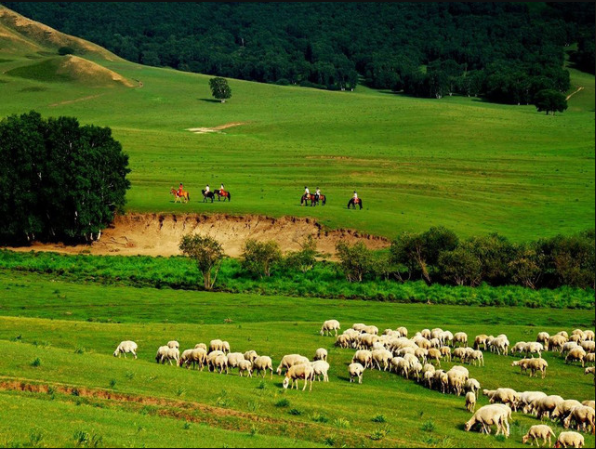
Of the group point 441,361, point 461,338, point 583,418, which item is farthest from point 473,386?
point 461,338

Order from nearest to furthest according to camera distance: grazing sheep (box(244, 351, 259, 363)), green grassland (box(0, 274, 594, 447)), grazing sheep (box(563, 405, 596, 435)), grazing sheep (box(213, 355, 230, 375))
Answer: green grassland (box(0, 274, 594, 447)) < grazing sheep (box(563, 405, 596, 435)) < grazing sheep (box(213, 355, 230, 375)) < grazing sheep (box(244, 351, 259, 363))

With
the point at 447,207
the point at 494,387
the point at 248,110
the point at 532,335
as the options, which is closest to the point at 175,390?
the point at 494,387

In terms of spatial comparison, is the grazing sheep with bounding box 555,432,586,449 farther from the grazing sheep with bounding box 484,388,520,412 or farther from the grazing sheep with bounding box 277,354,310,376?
the grazing sheep with bounding box 277,354,310,376

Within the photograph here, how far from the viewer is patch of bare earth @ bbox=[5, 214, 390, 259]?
73.4 meters

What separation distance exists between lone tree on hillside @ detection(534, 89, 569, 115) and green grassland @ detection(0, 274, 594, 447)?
115145 mm

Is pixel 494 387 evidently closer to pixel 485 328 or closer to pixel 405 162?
pixel 485 328

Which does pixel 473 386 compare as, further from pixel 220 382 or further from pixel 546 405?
pixel 220 382

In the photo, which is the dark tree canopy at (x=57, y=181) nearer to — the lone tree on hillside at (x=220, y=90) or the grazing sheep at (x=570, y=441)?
the grazing sheep at (x=570, y=441)

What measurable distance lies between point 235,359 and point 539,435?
44.8ft

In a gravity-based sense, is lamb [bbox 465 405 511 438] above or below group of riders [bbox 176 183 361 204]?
below

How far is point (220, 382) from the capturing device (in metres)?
31.9

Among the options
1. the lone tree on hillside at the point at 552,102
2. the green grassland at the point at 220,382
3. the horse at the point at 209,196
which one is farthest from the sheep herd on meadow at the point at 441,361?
the lone tree on hillside at the point at 552,102

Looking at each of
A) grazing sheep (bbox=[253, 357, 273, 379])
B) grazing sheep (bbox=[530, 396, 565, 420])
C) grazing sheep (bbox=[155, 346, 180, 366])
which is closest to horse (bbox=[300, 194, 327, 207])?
grazing sheep (bbox=[155, 346, 180, 366])

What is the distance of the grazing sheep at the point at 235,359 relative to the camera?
3472 cm
